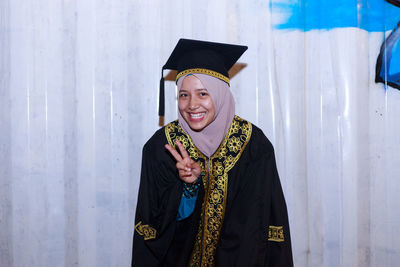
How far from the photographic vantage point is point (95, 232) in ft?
7.04

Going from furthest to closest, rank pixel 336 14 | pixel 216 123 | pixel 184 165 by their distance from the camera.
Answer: pixel 336 14 → pixel 216 123 → pixel 184 165

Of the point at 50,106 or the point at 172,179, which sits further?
the point at 50,106

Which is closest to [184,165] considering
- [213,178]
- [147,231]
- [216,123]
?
[213,178]

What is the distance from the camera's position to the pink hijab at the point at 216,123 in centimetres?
159

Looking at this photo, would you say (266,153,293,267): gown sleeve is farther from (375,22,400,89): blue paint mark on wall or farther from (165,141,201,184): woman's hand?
(375,22,400,89): blue paint mark on wall

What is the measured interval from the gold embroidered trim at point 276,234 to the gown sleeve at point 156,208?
1.77ft

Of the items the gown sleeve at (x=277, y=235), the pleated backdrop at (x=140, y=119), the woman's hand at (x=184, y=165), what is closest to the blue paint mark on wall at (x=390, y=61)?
the pleated backdrop at (x=140, y=119)

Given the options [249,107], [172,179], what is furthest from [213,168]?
[249,107]

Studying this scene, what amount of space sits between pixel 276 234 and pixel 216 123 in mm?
699

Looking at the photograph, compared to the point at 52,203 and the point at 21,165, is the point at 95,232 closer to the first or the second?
the point at 52,203

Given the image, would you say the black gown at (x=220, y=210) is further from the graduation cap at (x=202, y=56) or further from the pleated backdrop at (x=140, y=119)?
the pleated backdrop at (x=140, y=119)

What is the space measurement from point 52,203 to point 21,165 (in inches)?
14.6

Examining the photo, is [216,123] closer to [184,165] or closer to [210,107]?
[210,107]

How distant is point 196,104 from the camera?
1535 mm
